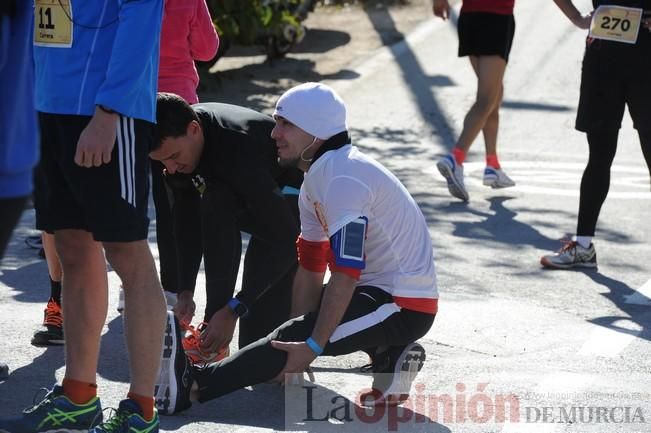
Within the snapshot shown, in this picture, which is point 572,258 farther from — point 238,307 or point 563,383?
point 238,307

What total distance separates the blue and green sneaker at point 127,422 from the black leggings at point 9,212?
3.56ft

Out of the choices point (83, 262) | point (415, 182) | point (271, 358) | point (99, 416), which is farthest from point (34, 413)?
point (415, 182)

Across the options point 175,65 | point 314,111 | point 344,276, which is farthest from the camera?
point 175,65

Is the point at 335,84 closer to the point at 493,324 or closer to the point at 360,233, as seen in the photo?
the point at 493,324

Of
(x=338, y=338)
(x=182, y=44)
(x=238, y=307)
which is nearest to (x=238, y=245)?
(x=238, y=307)

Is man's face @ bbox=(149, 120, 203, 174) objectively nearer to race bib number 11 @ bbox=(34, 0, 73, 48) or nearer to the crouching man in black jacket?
the crouching man in black jacket

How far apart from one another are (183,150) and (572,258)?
A: 105 inches

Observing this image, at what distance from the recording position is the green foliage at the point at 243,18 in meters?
11.1

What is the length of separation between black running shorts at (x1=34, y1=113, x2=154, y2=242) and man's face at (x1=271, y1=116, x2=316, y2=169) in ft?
2.28

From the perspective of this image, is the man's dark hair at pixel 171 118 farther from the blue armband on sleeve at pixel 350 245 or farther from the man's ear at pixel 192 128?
the blue armband on sleeve at pixel 350 245

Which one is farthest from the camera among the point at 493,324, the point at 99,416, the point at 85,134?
the point at 493,324

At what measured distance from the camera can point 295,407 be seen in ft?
14.8

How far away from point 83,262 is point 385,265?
44.7 inches

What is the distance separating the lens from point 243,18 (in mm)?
11320
